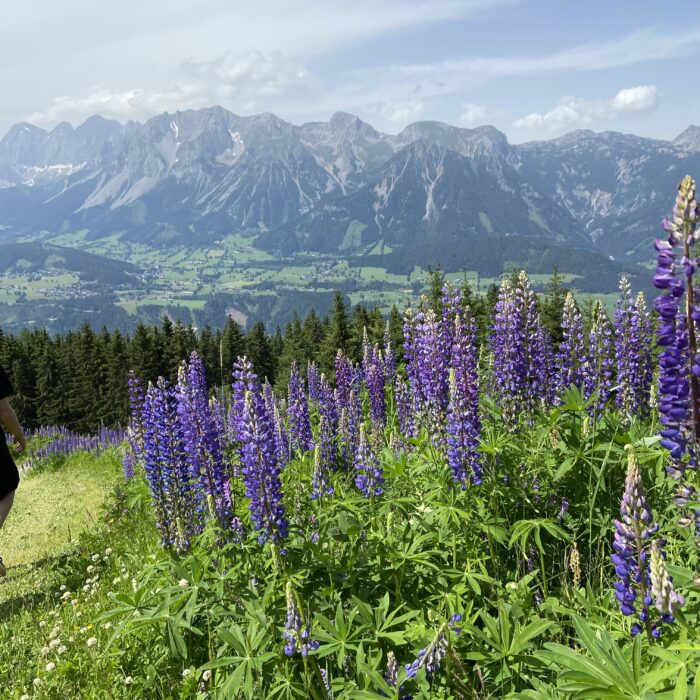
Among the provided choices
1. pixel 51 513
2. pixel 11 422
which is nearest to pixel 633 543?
pixel 11 422

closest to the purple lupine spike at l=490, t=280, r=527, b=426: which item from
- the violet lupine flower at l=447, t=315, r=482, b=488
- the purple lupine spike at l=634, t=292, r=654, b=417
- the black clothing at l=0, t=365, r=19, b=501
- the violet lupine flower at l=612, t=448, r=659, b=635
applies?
the violet lupine flower at l=447, t=315, r=482, b=488

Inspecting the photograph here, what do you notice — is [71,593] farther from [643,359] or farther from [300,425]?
[643,359]

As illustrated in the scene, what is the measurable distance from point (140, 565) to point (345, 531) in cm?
478

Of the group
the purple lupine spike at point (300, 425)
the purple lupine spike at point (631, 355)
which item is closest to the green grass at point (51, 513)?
the purple lupine spike at point (300, 425)

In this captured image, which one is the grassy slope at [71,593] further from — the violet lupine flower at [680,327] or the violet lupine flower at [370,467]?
the violet lupine flower at [680,327]

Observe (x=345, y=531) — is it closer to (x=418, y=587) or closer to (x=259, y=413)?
(x=418, y=587)

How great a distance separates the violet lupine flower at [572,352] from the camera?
863 cm

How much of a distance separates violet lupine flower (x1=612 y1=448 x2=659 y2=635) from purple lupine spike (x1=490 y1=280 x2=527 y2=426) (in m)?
3.58

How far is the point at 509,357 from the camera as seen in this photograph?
721 cm

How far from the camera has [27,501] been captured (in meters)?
17.8

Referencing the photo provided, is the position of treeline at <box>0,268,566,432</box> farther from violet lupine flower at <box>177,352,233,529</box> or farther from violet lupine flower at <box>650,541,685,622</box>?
violet lupine flower at <box>650,541,685,622</box>

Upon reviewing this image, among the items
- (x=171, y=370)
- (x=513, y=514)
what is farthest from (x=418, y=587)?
(x=171, y=370)

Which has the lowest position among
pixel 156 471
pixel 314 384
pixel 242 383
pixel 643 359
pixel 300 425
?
pixel 314 384

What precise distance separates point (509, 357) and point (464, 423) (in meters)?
1.84
